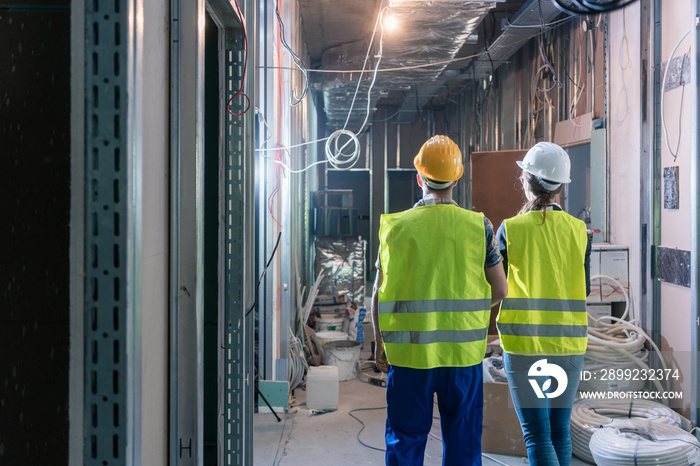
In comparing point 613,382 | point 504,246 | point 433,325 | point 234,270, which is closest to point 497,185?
point 613,382

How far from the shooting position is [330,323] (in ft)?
18.4

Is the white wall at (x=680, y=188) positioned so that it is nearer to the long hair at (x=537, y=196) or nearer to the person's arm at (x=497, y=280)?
the long hair at (x=537, y=196)

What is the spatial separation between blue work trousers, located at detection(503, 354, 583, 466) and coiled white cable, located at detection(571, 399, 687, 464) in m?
0.91

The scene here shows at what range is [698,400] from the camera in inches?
120

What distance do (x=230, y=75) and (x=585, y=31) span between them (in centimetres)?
383

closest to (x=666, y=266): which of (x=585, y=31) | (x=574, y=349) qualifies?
(x=574, y=349)

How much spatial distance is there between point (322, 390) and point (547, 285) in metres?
2.01

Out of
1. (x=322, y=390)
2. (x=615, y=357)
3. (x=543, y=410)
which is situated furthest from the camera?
(x=322, y=390)

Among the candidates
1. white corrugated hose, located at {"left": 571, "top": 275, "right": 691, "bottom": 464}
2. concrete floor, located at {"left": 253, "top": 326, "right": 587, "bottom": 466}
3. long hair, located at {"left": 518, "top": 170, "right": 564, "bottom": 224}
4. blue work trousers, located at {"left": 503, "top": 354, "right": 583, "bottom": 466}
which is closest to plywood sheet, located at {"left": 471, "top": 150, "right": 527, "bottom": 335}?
white corrugated hose, located at {"left": 571, "top": 275, "right": 691, "bottom": 464}

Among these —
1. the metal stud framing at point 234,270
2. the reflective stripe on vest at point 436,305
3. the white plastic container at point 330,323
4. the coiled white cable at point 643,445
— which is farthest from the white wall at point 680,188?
the white plastic container at point 330,323

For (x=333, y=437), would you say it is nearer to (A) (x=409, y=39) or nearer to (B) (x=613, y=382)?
(B) (x=613, y=382)

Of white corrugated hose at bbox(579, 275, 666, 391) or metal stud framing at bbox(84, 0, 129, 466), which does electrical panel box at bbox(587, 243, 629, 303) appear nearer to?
white corrugated hose at bbox(579, 275, 666, 391)

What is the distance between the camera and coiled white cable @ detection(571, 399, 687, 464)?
296cm
